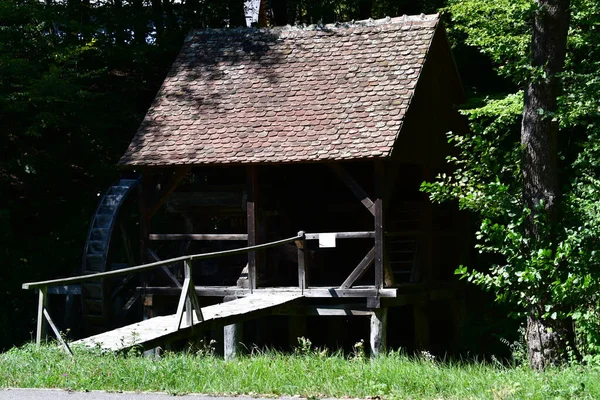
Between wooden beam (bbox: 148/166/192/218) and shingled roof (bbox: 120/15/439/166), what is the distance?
0.28 metres

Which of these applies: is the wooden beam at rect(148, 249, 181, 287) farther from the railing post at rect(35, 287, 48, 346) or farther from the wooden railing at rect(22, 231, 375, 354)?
the railing post at rect(35, 287, 48, 346)

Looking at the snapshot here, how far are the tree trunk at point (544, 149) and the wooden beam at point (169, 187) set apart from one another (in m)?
7.22

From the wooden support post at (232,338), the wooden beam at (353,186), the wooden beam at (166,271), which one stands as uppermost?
the wooden beam at (353,186)

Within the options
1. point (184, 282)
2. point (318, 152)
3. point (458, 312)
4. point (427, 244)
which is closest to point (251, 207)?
point (318, 152)

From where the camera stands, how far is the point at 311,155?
53.1 feet

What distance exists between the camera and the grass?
8.30 metres

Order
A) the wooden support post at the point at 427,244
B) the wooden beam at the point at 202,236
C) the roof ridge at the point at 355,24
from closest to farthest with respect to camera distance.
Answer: the wooden beam at the point at 202,236
the wooden support post at the point at 427,244
the roof ridge at the point at 355,24

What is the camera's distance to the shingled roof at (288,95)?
16516 mm

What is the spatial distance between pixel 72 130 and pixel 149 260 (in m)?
5.26

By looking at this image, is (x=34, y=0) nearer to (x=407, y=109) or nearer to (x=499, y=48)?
(x=407, y=109)

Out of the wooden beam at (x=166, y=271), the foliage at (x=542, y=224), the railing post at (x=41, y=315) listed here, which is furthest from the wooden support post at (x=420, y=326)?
the railing post at (x=41, y=315)

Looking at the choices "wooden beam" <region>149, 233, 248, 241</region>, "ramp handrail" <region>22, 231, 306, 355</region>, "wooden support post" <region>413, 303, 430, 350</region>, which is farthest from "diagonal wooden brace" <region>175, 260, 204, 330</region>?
"wooden support post" <region>413, 303, 430, 350</region>

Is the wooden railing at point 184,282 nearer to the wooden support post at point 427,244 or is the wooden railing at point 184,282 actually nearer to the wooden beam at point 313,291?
the wooden beam at point 313,291

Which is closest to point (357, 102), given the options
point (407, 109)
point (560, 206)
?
point (407, 109)
